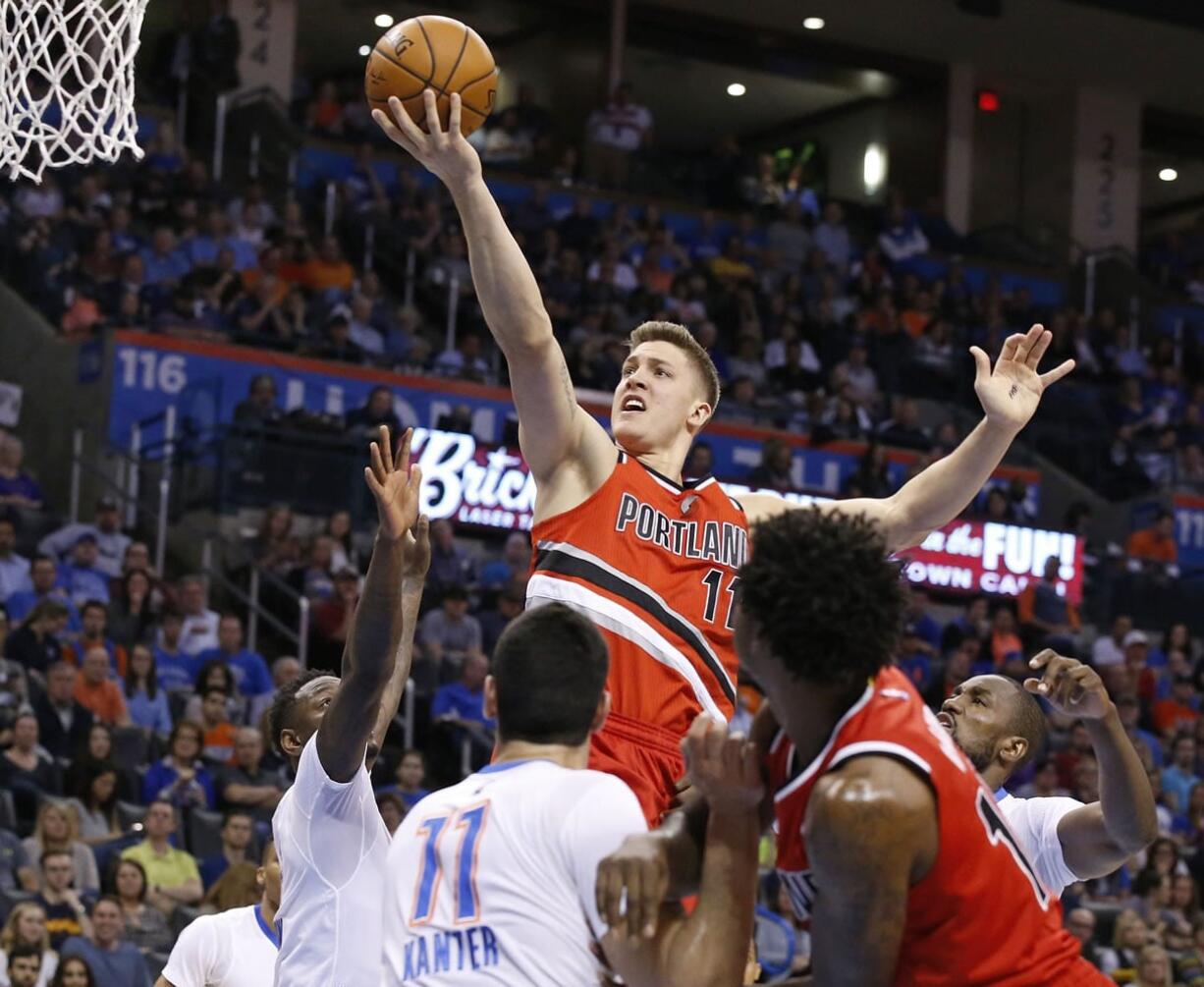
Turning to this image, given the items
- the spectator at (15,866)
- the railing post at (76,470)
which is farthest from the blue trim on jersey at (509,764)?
the railing post at (76,470)

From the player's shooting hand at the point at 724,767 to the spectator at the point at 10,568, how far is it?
10.9 meters

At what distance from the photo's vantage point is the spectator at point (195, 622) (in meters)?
14.3

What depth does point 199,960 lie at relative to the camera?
21.2ft

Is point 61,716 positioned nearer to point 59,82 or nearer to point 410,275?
point 59,82

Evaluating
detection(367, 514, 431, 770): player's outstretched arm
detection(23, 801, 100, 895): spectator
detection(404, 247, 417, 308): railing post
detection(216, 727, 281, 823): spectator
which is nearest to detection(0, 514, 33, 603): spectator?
detection(216, 727, 281, 823): spectator

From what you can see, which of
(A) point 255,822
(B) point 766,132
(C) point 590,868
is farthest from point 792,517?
(B) point 766,132

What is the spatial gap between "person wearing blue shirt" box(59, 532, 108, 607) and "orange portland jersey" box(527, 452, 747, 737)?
916 centimetres

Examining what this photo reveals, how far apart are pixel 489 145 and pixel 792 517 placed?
20948 millimetres

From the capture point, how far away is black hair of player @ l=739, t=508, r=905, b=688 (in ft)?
12.6

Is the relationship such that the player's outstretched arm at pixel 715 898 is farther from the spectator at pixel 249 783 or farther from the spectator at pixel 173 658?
the spectator at pixel 173 658

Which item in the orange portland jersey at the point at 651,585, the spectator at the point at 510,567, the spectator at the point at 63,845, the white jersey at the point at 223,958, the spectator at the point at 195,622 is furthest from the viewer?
the spectator at the point at 510,567

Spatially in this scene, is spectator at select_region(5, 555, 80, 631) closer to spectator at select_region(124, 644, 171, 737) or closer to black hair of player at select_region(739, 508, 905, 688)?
spectator at select_region(124, 644, 171, 737)

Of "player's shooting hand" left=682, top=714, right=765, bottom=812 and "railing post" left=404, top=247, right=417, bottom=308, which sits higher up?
"railing post" left=404, top=247, right=417, bottom=308

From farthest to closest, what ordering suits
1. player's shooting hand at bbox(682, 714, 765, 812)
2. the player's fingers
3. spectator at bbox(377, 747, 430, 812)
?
spectator at bbox(377, 747, 430, 812)
the player's fingers
player's shooting hand at bbox(682, 714, 765, 812)
